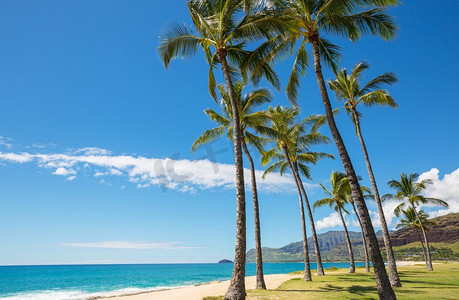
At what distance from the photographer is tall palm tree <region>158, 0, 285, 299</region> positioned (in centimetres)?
998

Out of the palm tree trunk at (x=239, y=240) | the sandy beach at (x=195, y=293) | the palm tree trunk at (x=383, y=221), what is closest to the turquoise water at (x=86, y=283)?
the sandy beach at (x=195, y=293)

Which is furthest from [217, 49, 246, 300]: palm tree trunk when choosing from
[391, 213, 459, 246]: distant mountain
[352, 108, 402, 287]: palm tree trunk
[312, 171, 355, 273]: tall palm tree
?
[391, 213, 459, 246]: distant mountain

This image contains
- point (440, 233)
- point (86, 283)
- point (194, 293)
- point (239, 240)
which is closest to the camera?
point (239, 240)

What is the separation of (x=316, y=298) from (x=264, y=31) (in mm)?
10793

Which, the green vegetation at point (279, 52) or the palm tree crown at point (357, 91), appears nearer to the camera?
the green vegetation at point (279, 52)

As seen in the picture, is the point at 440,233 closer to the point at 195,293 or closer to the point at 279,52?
the point at 195,293

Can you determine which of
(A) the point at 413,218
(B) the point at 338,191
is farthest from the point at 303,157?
(A) the point at 413,218

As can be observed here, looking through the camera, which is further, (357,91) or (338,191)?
(338,191)

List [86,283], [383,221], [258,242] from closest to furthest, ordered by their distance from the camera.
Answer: [383,221] → [258,242] → [86,283]

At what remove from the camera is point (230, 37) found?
37.0ft

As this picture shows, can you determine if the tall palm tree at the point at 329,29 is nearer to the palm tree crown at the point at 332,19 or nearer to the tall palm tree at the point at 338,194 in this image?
the palm tree crown at the point at 332,19

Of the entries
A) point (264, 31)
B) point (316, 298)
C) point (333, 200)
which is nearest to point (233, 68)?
point (264, 31)

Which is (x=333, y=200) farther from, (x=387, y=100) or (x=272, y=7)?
(x=272, y=7)

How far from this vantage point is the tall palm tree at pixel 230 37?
32.7 feet
